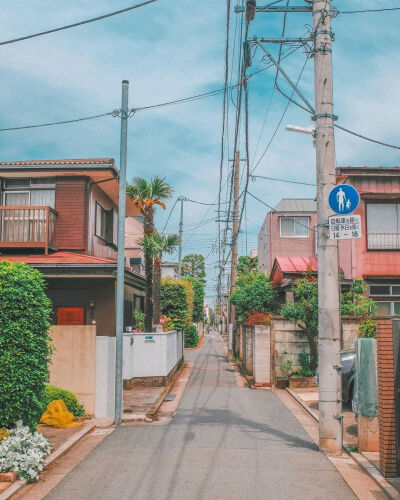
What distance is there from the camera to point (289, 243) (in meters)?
39.4

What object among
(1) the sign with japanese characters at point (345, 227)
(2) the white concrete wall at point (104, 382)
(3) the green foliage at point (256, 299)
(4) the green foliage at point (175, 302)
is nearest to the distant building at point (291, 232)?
(4) the green foliage at point (175, 302)

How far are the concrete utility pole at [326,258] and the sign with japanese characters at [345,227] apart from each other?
1.01ft

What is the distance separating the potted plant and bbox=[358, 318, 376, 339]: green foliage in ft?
5.79

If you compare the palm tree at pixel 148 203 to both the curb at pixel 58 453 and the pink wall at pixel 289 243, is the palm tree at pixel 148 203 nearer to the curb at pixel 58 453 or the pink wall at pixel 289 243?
the curb at pixel 58 453

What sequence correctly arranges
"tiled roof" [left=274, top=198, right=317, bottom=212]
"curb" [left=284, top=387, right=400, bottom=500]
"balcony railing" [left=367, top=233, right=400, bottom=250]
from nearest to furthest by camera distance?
"curb" [left=284, top=387, right=400, bottom=500], "balcony railing" [left=367, top=233, right=400, bottom=250], "tiled roof" [left=274, top=198, right=317, bottom=212]

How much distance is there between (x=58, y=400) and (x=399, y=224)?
15440mm

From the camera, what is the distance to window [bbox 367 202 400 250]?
2123 centimetres

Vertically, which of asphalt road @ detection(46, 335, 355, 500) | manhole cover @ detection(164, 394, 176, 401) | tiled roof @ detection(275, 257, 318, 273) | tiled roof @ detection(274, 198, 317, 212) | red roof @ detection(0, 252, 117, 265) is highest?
tiled roof @ detection(274, 198, 317, 212)

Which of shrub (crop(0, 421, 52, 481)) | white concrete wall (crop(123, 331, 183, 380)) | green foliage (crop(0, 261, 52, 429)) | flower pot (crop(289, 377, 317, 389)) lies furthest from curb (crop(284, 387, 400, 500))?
white concrete wall (crop(123, 331, 183, 380))

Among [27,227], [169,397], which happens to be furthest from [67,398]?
[27,227]

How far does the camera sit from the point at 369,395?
848 centimetres

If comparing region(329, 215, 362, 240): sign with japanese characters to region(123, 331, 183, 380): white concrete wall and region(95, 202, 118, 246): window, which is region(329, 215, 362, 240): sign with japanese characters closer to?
region(123, 331, 183, 380): white concrete wall

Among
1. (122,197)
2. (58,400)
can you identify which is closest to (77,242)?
(122,197)

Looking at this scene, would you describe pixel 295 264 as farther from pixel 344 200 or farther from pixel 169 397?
pixel 344 200
